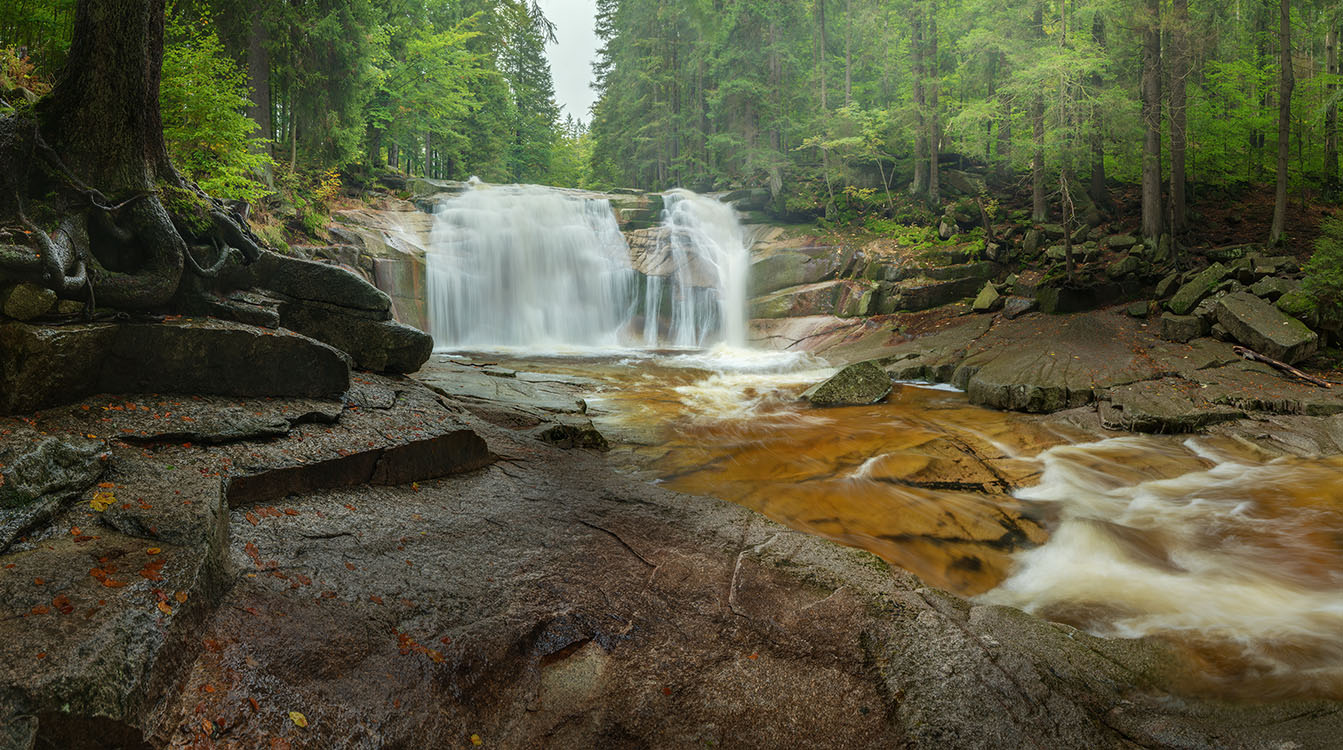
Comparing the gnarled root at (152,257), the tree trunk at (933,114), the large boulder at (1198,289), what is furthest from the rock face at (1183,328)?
the gnarled root at (152,257)

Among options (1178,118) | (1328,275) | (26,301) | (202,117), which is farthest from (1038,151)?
(26,301)

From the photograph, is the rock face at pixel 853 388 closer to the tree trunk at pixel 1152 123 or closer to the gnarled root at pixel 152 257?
the tree trunk at pixel 1152 123

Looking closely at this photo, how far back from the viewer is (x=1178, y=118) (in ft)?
45.6

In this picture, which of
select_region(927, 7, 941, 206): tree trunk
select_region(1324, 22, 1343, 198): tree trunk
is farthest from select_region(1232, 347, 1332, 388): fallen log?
select_region(927, 7, 941, 206): tree trunk

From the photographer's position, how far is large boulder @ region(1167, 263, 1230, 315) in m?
11.4

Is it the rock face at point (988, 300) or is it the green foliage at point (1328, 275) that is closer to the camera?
the green foliage at point (1328, 275)

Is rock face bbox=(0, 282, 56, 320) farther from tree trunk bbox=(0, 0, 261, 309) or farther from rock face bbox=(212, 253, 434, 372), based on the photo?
rock face bbox=(212, 253, 434, 372)

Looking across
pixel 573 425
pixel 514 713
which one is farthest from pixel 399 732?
pixel 573 425

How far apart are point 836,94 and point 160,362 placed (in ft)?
104

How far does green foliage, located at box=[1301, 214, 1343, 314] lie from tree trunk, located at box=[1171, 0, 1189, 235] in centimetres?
426

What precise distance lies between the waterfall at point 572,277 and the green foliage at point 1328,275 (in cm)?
1320

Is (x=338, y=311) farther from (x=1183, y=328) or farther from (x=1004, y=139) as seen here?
(x=1004, y=139)

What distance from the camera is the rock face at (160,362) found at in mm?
3723

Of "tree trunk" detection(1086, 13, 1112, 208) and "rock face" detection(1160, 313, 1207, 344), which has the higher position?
"tree trunk" detection(1086, 13, 1112, 208)
